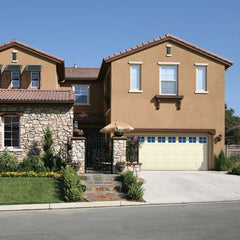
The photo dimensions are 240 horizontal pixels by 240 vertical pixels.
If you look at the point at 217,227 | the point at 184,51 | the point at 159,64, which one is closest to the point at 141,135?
the point at 159,64

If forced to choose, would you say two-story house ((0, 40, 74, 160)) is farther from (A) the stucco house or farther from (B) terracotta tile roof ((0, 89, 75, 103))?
(A) the stucco house

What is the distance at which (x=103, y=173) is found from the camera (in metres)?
16.8

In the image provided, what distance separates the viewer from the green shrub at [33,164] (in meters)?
16.8

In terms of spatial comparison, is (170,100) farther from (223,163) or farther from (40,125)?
(40,125)

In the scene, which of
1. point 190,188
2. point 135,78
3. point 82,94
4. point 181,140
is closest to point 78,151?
point 190,188

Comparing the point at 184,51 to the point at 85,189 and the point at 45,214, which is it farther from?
the point at 45,214

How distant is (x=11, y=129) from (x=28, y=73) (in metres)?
8.05

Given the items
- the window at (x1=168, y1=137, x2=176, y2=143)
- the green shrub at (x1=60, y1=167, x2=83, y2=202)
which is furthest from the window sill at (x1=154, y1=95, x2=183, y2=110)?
the green shrub at (x1=60, y1=167, x2=83, y2=202)

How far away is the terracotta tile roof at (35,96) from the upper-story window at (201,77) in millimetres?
9017

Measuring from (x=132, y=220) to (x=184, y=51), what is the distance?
15860mm

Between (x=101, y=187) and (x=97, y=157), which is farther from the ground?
(x=97, y=157)

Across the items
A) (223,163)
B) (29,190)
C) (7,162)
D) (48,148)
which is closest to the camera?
(29,190)

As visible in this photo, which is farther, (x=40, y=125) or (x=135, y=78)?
(x=135, y=78)

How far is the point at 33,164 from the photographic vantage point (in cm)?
1709
